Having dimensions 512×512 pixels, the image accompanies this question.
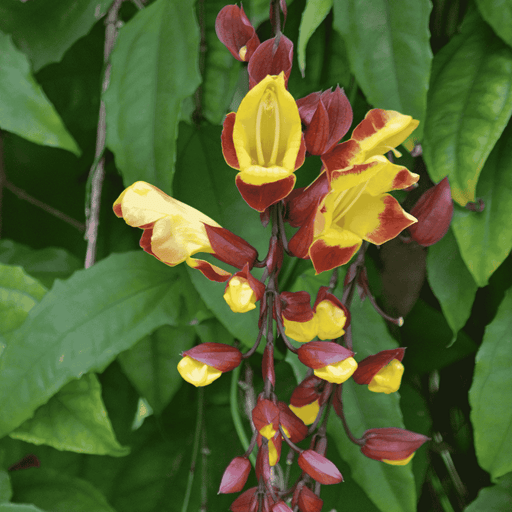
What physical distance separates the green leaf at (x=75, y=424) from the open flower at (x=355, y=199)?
0.32 metres

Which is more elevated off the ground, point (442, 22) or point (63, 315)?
point (442, 22)

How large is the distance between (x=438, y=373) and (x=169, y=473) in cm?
37

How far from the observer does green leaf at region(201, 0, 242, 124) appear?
0.51 m

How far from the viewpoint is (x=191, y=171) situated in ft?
1.62

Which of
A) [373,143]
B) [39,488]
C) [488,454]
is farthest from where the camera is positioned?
[39,488]

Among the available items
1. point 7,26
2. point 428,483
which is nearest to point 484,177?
point 428,483

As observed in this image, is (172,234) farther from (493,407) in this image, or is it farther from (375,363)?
(493,407)

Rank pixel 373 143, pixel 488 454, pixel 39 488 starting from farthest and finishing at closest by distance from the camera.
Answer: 1. pixel 39 488
2. pixel 488 454
3. pixel 373 143

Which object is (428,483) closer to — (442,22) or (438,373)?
(438,373)

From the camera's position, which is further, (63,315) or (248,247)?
(63,315)

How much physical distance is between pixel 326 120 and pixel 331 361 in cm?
13

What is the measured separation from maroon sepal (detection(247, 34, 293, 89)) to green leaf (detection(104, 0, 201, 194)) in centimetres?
17

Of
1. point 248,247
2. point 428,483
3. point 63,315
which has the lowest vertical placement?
point 428,483

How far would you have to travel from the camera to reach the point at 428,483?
0.60 metres
